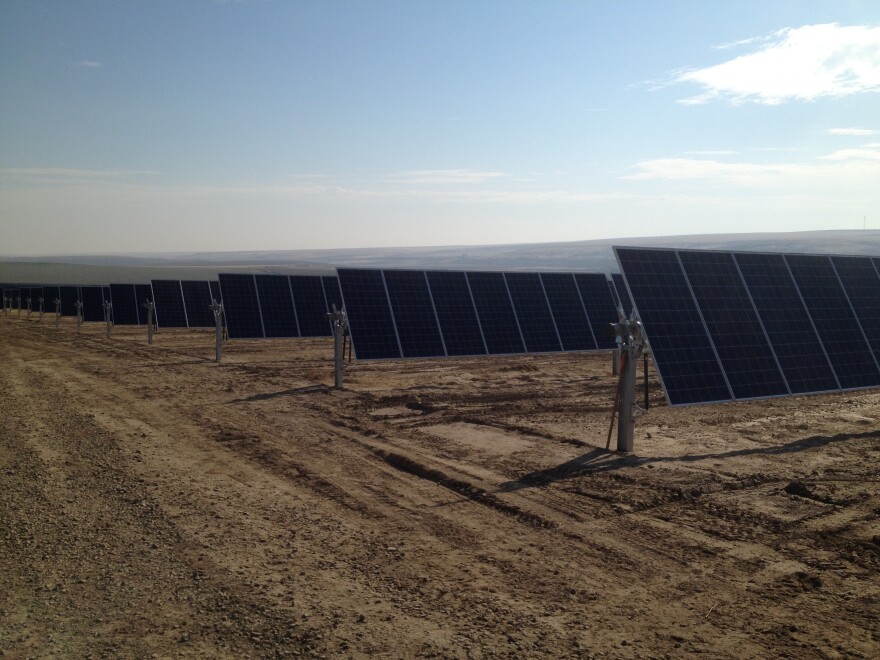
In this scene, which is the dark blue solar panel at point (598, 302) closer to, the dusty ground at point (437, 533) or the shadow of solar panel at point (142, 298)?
the dusty ground at point (437, 533)

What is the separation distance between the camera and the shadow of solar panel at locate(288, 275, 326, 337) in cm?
2797

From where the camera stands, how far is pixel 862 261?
1605 centimetres

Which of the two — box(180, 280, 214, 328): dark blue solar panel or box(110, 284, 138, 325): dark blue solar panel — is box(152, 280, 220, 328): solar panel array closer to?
box(180, 280, 214, 328): dark blue solar panel

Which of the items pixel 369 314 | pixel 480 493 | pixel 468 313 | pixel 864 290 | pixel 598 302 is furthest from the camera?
pixel 598 302

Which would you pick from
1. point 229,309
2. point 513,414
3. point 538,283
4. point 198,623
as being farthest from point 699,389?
point 229,309

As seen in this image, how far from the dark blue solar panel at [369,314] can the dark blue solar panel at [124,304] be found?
26370mm

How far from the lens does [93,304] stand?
49.0 meters

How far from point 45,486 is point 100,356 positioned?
19353 mm

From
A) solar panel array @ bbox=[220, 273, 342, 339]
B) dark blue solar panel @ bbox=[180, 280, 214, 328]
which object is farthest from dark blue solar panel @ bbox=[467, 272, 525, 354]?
dark blue solar panel @ bbox=[180, 280, 214, 328]

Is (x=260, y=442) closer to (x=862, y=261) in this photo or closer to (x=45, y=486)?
(x=45, y=486)

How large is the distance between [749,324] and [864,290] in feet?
14.3

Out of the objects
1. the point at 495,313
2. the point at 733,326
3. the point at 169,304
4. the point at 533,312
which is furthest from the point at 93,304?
the point at 733,326

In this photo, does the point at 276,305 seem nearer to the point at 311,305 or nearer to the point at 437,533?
the point at 311,305

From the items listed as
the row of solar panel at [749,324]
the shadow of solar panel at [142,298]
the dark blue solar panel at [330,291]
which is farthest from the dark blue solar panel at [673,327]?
the shadow of solar panel at [142,298]
